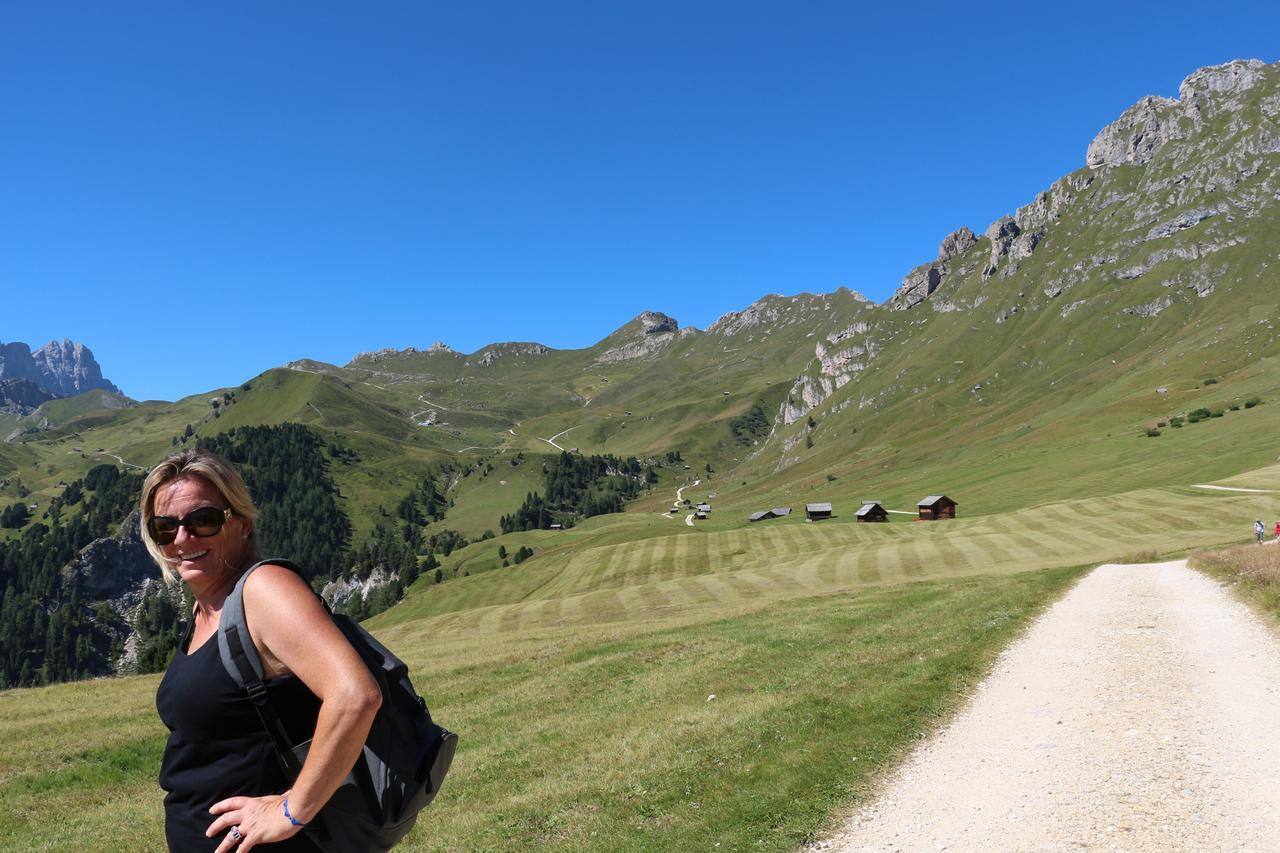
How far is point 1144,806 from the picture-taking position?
Answer: 1046 cm

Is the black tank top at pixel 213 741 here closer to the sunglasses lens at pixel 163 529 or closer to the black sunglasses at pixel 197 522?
the black sunglasses at pixel 197 522

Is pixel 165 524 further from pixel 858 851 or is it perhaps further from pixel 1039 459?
pixel 1039 459

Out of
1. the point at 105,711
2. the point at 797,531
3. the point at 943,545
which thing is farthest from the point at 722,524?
the point at 105,711

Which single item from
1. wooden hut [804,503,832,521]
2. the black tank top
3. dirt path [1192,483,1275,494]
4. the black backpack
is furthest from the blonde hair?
wooden hut [804,503,832,521]

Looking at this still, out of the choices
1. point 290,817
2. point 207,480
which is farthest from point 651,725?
point 207,480

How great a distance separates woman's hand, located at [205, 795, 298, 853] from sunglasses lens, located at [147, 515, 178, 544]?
203 cm

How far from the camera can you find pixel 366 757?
15.0 feet

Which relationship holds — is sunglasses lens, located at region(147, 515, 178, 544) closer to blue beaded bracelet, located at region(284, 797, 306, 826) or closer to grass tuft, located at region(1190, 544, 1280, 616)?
blue beaded bracelet, located at region(284, 797, 306, 826)

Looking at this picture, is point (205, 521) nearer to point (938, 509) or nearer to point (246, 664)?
point (246, 664)

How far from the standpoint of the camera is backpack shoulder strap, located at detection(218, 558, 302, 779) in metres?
4.41

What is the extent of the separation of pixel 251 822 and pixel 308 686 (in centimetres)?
104

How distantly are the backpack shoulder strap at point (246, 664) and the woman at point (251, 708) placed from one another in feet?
0.17

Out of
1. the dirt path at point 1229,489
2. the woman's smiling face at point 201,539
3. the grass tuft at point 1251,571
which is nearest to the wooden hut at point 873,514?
the dirt path at point 1229,489

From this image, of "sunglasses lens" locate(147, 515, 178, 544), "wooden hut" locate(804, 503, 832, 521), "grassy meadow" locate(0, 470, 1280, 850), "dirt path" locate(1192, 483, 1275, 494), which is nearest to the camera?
"sunglasses lens" locate(147, 515, 178, 544)
